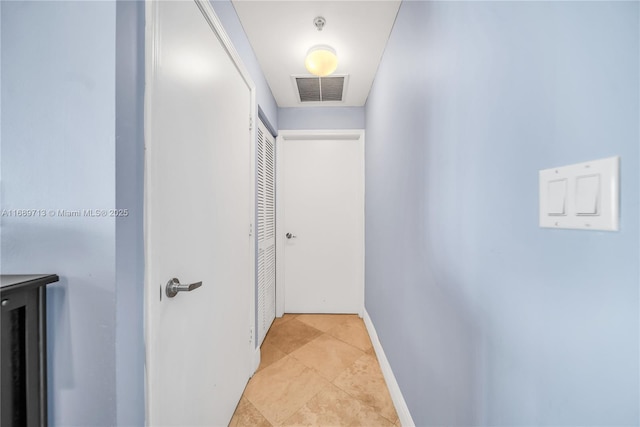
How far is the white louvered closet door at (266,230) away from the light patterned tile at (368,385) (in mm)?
760

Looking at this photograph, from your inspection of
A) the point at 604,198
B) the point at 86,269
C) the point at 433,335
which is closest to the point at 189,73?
the point at 86,269

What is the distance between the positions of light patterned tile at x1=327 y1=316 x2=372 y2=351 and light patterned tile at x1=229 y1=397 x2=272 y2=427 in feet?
3.16

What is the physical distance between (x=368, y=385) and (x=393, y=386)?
0.21m

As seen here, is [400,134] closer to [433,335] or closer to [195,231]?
[433,335]

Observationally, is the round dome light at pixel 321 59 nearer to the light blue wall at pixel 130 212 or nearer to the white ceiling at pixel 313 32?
the white ceiling at pixel 313 32

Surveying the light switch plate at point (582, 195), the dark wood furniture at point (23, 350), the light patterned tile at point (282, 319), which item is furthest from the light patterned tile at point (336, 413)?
the light switch plate at point (582, 195)

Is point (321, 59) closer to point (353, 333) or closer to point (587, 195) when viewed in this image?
point (587, 195)

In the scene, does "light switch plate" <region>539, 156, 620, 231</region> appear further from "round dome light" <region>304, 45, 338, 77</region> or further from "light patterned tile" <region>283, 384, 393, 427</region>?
"round dome light" <region>304, 45, 338, 77</region>

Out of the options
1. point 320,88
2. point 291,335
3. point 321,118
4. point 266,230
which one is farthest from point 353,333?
point 320,88

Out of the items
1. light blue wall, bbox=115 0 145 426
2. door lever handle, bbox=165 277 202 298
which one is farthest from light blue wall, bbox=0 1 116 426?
door lever handle, bbox=165 277 202 298

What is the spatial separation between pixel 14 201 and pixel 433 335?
1.43 metres

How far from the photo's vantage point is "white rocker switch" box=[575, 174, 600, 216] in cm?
38

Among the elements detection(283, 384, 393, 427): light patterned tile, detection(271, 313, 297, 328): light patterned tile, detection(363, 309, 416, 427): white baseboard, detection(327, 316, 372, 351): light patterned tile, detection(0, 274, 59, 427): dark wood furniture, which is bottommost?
detection(271, 313, 297, 328): light patterned tile

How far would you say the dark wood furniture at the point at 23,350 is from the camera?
1.65 feet
